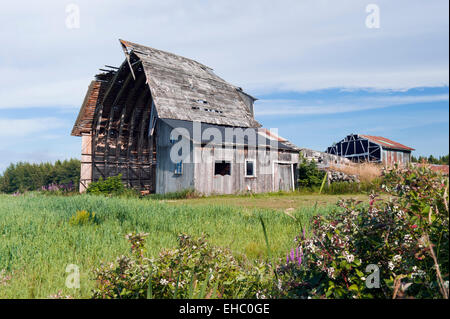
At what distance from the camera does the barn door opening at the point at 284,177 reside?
19688 mm

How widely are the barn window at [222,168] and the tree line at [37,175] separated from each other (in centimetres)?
1438

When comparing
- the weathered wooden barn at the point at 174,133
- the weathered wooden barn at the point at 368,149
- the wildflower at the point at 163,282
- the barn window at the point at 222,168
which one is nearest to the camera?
the wildflower at the point at 163,282

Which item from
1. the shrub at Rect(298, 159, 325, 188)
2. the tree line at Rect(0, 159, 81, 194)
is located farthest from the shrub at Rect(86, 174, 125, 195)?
the shrub at Rect(298, 159, 325, 188)

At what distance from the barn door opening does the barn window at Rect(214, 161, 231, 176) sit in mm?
3550

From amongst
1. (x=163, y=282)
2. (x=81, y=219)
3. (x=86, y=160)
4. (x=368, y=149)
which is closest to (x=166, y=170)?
(x=86, y=160)

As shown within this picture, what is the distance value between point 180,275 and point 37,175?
2951cm

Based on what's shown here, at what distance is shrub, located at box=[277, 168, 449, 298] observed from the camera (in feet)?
6.77

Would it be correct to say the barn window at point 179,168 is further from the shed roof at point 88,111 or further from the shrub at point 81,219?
the shrub at point 81,219

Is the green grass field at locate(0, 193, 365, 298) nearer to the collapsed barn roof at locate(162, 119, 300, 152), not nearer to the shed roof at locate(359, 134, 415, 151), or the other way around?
the collapsed barn roof at locate(162, 119, 300, 152)

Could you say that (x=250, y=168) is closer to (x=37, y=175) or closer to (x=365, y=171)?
(x=365, y=171)

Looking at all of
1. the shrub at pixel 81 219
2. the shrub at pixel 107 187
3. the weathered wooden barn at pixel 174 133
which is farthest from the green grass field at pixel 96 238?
the shrub at pixel 107 187

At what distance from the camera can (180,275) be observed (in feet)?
8.29

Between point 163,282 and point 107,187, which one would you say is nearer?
point 163,282

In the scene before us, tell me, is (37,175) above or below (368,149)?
below
